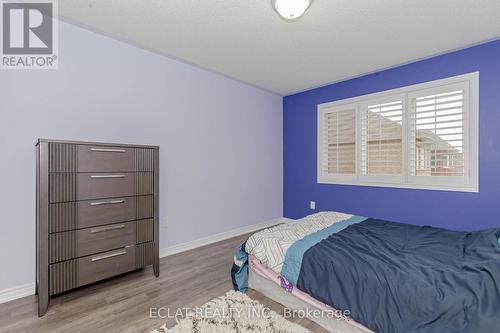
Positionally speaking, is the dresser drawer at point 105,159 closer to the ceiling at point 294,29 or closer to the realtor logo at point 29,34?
the realtor logo at point 29,34

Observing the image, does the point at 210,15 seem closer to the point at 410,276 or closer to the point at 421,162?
the point at 410,276

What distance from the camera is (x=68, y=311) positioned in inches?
71.5

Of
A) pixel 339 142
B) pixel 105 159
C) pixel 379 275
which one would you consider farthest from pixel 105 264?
pixel 339 142

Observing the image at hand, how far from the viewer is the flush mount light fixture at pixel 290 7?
1.83 metres

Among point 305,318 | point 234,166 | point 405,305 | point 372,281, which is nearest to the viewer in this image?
point 405,305

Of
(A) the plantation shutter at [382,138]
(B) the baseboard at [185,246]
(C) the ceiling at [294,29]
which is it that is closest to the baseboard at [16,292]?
(B) the baseboard at [185,246]

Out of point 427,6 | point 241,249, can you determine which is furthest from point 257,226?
point 427,6

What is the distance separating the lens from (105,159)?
207cm

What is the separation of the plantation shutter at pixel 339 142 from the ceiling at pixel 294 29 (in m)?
0.80

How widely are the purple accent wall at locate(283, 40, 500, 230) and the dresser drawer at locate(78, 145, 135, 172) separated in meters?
2.87

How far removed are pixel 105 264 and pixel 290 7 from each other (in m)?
2.61

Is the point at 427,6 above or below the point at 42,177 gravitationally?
above

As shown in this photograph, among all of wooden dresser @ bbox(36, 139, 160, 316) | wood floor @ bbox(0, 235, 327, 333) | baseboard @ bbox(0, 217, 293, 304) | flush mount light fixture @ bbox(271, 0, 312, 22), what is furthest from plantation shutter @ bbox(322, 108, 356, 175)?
wooden dresser @ bbox(36, 139, 160, 316)

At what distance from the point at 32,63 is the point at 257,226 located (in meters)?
3.44
